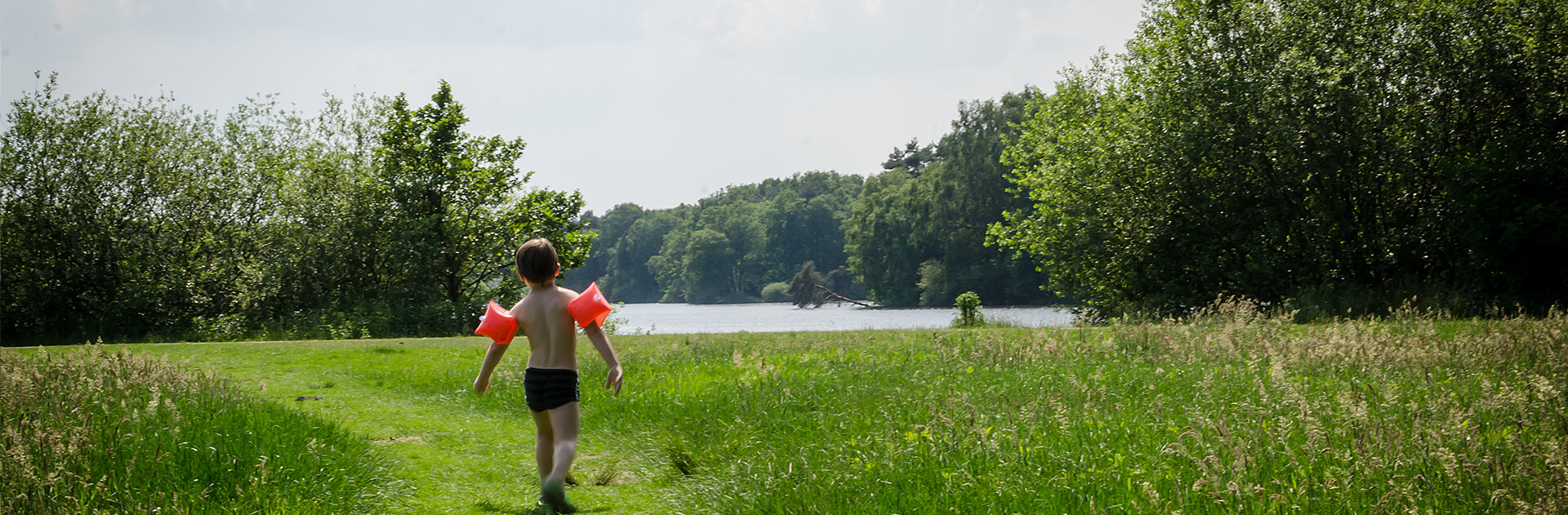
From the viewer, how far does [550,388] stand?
6039 millimetres

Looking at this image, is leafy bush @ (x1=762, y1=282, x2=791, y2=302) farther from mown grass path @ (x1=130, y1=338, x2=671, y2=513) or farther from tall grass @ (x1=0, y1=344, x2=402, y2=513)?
tall grass @ (x1=0, y1=344, x2=402, y2=513)

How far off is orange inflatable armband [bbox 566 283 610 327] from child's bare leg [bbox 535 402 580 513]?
0.58 m

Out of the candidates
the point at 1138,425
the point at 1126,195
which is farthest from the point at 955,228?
the point at 1138,425

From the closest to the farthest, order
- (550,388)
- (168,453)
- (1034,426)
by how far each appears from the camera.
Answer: (168,453) < (1034,426) < (550,388)

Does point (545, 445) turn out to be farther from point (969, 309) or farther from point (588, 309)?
point (969, 309)

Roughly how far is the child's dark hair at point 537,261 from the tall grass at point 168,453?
1765mm

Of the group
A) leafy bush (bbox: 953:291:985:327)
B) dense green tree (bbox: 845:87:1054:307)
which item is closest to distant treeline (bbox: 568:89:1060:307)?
dense green tree (bbox: 845:87:1054:307)

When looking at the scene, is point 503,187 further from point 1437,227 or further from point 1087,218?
point 1437,227

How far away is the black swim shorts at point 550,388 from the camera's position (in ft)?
19.8

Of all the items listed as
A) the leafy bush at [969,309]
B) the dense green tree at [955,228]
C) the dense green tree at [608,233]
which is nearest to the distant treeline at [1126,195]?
the leafy bush at [969,309]

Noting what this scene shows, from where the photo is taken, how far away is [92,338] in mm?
27156

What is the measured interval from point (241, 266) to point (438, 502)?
2922cm

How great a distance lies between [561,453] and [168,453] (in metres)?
2.23

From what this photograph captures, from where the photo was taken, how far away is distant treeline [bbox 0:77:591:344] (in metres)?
28.5
